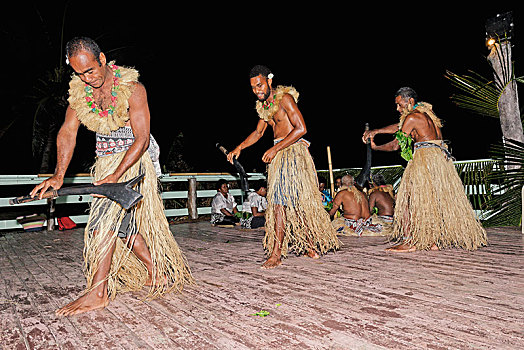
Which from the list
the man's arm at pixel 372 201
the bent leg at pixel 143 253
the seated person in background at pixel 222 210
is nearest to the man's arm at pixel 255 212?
the seated person in background at pixel 222 210

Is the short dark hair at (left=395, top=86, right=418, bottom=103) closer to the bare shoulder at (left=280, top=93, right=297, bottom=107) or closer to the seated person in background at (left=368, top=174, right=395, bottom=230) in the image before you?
the bare shoulder at (left=280, top=93, right=297, bottom=107)

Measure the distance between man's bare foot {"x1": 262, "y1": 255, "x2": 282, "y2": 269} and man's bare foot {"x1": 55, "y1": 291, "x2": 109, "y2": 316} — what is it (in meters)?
1.10

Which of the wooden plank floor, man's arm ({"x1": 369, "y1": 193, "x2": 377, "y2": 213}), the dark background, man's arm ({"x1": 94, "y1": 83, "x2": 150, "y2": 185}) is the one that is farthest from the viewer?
the dark background

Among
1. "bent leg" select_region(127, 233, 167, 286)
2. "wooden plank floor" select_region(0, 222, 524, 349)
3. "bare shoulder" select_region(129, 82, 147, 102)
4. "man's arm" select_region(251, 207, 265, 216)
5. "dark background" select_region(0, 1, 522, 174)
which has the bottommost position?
→ "wooden plank floor" select_region(0, 222, 524, 349)

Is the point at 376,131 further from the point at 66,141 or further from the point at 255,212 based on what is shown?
the point at 255,212

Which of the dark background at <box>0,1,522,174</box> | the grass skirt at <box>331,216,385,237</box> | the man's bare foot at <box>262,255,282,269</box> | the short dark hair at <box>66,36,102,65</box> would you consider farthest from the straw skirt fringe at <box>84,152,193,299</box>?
the dark background at <box>0,1,522,174</box>

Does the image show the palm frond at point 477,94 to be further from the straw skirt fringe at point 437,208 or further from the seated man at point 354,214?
the seated man at point 354,214

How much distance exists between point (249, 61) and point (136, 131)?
9.86 metres

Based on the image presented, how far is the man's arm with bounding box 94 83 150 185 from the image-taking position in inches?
73.0

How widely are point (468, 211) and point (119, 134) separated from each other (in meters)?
2.74

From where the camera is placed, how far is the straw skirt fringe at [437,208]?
122 inches

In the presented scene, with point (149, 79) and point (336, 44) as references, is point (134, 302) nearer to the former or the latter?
point (336, 44)

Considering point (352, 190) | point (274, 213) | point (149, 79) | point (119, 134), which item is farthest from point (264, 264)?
point (149, 79)

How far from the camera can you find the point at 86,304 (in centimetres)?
181
